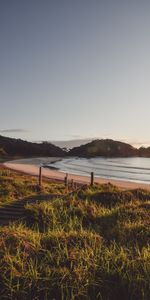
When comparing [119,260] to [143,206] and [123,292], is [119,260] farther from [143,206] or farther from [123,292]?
[143,206]

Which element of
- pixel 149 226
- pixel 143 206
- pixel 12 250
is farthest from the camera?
pixel 143 206

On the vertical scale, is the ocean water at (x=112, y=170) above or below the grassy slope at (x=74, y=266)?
below

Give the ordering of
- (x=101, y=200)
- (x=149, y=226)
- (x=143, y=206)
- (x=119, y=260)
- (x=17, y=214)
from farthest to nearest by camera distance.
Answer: (x=101, y=200) → (x=143, y=206) → (x=17, y=214) → (x=149, y=226) → (x=119, y=260)

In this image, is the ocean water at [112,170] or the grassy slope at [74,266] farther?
the ocean water at [112,170]

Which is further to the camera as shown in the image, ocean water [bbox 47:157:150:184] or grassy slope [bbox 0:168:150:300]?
ocean water [bbox 47:157:150:184]

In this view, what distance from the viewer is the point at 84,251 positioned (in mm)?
6055

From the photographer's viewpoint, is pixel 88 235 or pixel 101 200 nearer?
pixel 88 235

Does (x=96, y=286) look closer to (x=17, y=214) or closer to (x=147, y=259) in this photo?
(x=147, y=259)

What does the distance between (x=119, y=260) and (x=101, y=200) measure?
7.03 m

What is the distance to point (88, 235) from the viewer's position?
265 inches

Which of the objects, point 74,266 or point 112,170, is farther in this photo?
point 112,170

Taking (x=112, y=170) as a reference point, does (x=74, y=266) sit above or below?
above

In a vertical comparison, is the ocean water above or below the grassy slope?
below

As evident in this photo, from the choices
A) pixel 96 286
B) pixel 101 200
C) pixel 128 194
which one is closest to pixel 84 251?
pixel 96 286
